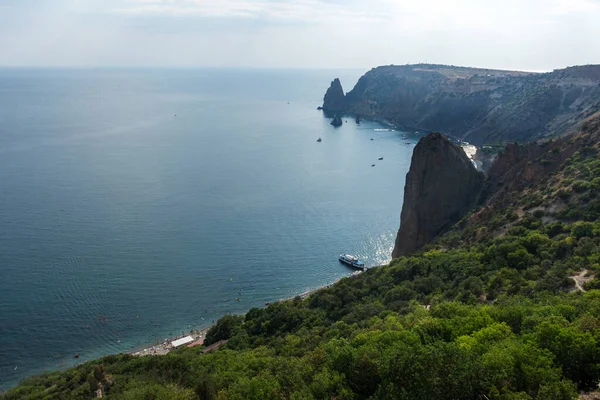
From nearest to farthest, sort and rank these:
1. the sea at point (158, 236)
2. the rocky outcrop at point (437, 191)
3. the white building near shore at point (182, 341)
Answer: the white building near shore at point (182, 341) < the sea at point (158, 236) < the rocky outcrop at point (437, 191)

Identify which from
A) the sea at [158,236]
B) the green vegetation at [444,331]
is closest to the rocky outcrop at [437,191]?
the green vegetation at [444,331]

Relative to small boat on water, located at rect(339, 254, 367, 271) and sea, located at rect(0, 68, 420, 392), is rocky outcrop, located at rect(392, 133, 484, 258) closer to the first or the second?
small boat on water, located at rect(339, 254, 367, 271)

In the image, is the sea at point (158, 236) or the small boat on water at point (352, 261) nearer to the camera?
the sea at point (158, 236)

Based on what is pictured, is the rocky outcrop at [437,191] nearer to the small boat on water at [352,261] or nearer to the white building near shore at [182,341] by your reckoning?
the small boat on water at [352,261]

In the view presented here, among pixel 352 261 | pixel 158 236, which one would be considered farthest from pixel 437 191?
pixel 158 236

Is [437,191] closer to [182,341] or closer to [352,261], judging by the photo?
[352,261]

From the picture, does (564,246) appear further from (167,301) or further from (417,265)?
(167,301)

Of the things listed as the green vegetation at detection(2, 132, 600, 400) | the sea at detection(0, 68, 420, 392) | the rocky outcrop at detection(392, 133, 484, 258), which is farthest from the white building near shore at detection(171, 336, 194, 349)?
the rocky outcrop at detection(392, 133, 484, 258)

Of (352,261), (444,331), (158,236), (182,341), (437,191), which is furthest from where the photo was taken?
(158,236)
